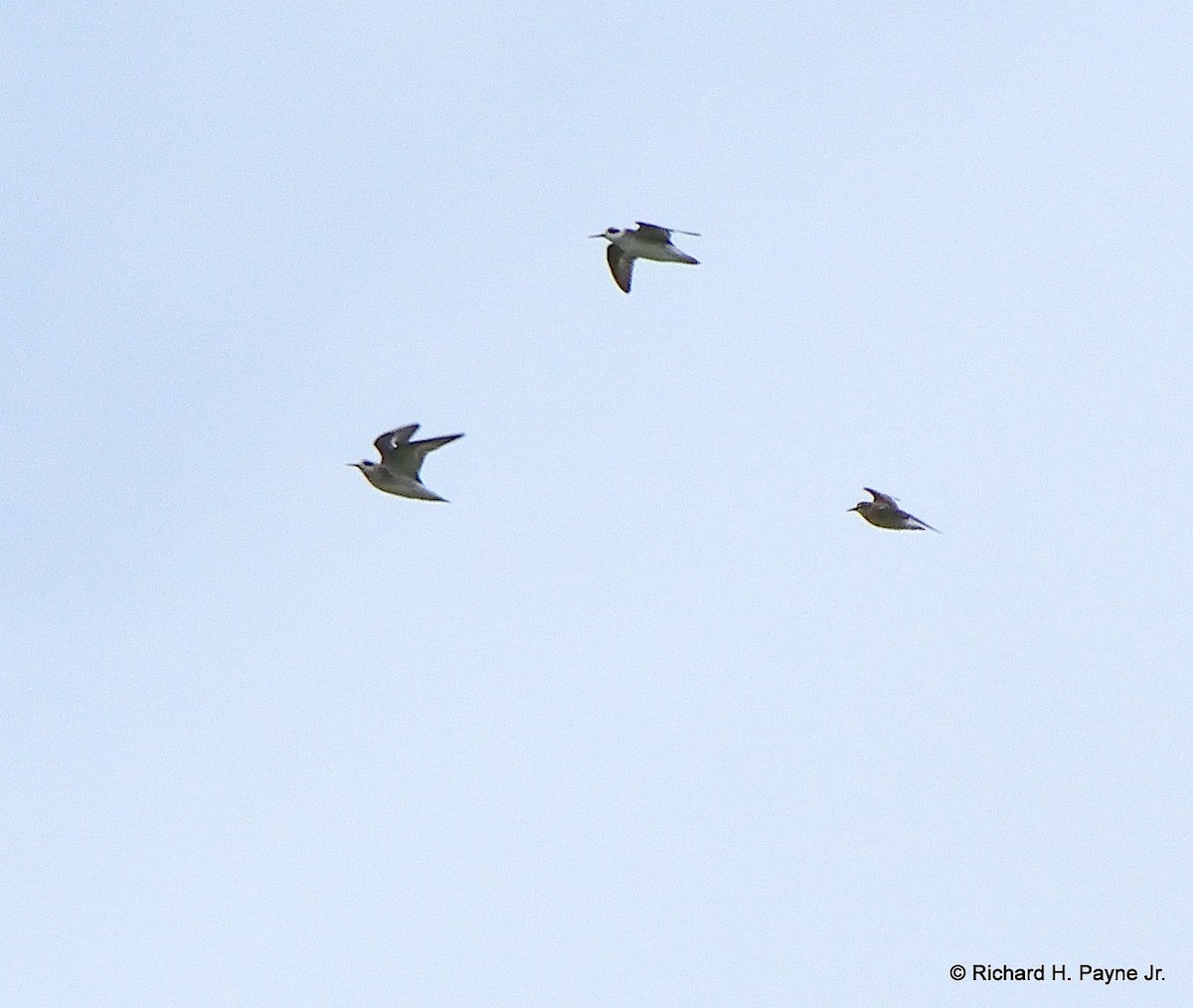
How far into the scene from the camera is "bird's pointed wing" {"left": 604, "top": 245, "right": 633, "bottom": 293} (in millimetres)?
27938

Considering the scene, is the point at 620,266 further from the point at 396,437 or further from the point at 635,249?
the point at 396,437

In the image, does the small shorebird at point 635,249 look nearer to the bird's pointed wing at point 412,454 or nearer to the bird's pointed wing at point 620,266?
the bird's pointed wing at point 620,266

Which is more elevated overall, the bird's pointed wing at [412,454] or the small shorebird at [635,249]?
the small shorebird at [635,249]

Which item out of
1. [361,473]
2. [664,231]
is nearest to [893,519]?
[664,231]

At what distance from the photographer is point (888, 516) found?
2570cm

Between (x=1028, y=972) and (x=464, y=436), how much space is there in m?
8.05

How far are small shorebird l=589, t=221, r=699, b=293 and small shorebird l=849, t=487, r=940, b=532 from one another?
3820 mm

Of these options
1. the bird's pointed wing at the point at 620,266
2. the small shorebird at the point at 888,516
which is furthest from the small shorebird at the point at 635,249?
the small shorebird at the point at 888,516

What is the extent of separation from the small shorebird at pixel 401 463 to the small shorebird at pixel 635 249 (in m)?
4.32

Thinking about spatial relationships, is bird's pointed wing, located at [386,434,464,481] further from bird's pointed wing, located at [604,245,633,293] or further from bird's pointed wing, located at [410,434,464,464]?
bird's pointed wing, located at [604,245,633,293]

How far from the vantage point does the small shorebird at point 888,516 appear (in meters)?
25.6

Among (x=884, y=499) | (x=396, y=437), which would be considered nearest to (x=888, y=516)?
(x=884, y=499)

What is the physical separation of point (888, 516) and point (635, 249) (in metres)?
4.85

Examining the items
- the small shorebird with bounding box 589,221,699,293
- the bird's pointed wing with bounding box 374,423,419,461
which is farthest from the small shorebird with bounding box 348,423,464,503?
the small shorebird with bounding box 589,221,699,293
